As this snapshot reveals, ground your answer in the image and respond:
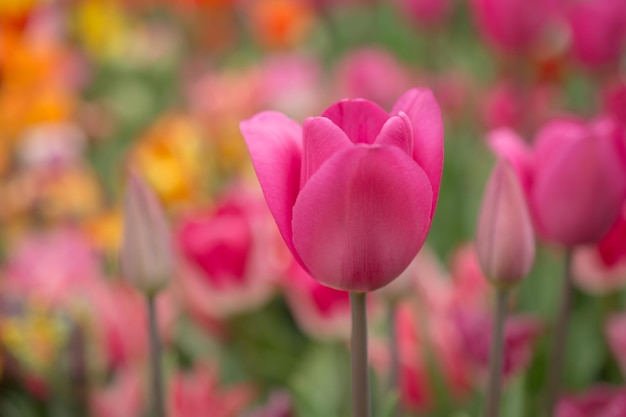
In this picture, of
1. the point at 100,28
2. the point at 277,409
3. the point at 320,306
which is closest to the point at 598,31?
the point at 320,306

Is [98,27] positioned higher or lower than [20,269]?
higher

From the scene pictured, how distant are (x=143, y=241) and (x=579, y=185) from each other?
24 centimetres

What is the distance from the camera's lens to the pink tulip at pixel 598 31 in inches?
32.4

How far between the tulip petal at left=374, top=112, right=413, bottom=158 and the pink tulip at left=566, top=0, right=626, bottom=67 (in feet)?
1.89

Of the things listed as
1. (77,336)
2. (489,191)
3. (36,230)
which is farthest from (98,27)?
(489,191)

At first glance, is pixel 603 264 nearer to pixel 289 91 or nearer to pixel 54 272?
pixel 54 272

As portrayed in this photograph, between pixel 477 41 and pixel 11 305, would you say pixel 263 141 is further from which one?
pixel 477 41

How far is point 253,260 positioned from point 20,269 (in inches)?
8.6

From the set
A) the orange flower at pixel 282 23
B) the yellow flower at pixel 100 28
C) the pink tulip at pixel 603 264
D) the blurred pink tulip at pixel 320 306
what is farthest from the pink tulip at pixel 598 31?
the yellow flower at pixel 100 28

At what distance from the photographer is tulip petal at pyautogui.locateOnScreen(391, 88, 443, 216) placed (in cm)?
34

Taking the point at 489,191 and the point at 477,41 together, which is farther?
the point at 477,41

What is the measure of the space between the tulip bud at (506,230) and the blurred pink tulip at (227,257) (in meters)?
0.29

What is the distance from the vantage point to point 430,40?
4.26 ft

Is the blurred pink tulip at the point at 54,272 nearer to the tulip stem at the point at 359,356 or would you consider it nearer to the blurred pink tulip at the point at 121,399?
the blurred pink tulip at the point at 121,399
